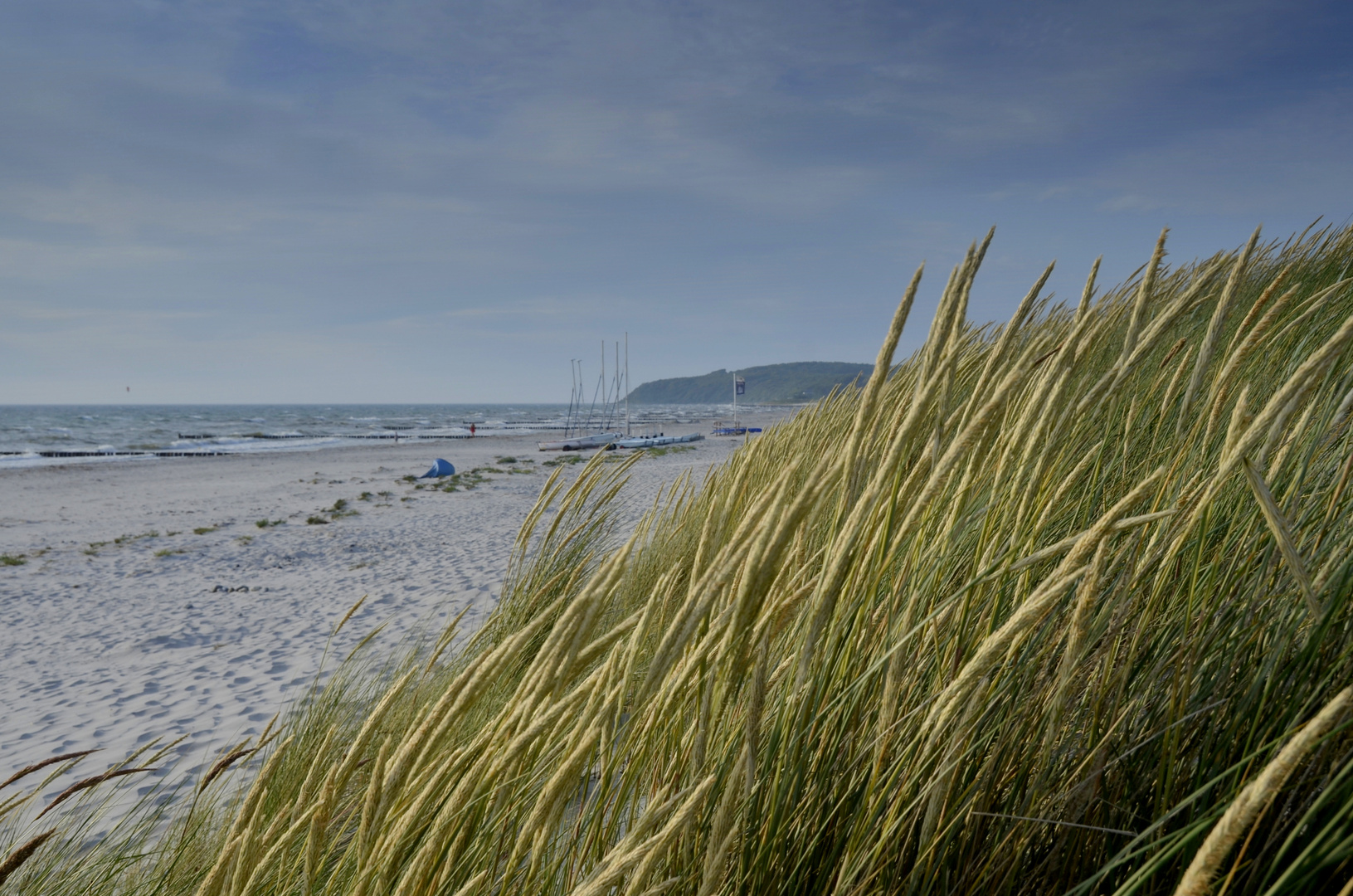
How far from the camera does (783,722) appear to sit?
812mm

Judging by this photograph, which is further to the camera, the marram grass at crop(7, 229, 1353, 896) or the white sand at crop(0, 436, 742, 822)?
the white sand at crop(0, 436, 742, 822)

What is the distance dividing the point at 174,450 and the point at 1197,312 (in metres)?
35.3

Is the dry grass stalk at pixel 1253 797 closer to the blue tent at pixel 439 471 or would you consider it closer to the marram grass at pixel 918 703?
the marram grass at pixel 918 703

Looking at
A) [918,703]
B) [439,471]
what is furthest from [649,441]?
[918,703]

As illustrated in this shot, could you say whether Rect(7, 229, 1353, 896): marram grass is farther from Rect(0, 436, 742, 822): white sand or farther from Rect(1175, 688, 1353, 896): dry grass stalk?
Rect(0, 436, 742, 822): white sand

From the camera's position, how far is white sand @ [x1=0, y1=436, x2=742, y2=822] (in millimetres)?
4836

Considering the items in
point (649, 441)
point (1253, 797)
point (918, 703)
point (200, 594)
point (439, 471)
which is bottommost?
point (200, 594)

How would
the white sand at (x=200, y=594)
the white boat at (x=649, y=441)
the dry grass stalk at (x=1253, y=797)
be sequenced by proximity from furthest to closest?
the white boat at (x=649, y=441) < the white sand at (x=200, y=594) < the dry grass stalk at (x=1253, y=797)

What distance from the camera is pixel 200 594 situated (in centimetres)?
805

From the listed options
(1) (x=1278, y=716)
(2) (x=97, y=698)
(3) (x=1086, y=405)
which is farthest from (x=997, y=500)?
(2) (x=97, y=698)

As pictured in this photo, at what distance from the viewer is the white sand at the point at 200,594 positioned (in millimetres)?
4836

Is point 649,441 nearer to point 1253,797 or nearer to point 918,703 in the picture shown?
point 918,703

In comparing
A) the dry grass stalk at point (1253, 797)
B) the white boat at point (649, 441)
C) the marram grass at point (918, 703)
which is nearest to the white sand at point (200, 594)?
the marram grass at point (918, 703)

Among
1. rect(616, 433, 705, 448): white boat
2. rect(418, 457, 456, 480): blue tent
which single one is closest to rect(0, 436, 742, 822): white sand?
rect(418, 457, 456, 480): blue tent
